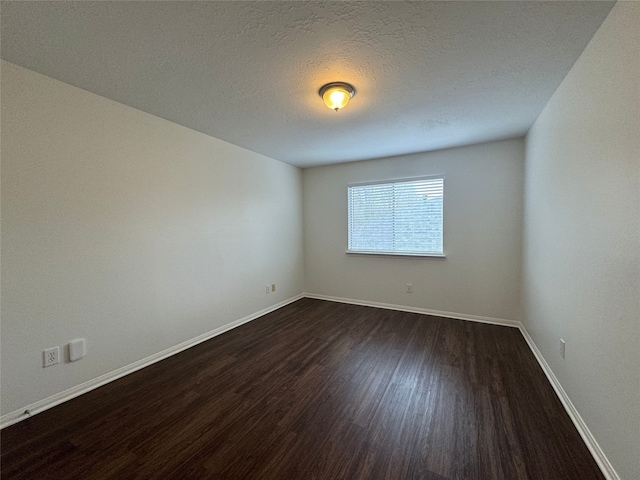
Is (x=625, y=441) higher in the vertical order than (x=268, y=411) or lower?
higher

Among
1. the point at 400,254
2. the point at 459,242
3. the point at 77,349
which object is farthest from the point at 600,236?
the point at 77,349

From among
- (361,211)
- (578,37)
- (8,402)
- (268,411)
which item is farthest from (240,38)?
(361,211)

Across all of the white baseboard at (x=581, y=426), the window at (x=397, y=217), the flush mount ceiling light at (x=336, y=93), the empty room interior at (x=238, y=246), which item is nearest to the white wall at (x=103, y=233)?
the empty room interior at (x=238, y=246)

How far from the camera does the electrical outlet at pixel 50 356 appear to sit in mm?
1844

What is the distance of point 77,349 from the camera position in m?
1.99

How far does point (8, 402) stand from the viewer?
1.70m

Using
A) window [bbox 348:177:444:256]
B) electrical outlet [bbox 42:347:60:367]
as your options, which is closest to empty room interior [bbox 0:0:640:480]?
electrical outlet [bbox 42:347:60:367]

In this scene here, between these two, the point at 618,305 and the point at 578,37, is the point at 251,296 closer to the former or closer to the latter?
the point at 618,305

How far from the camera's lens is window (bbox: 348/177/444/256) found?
375 centimetres

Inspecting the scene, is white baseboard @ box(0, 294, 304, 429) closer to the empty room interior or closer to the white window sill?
the empty room interior

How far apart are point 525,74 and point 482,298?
105 inches

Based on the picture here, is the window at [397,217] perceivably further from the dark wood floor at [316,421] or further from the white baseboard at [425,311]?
the dark wood floor at [316,421]

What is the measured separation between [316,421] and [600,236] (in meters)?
2.04

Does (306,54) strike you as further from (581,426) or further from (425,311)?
(425,311)
